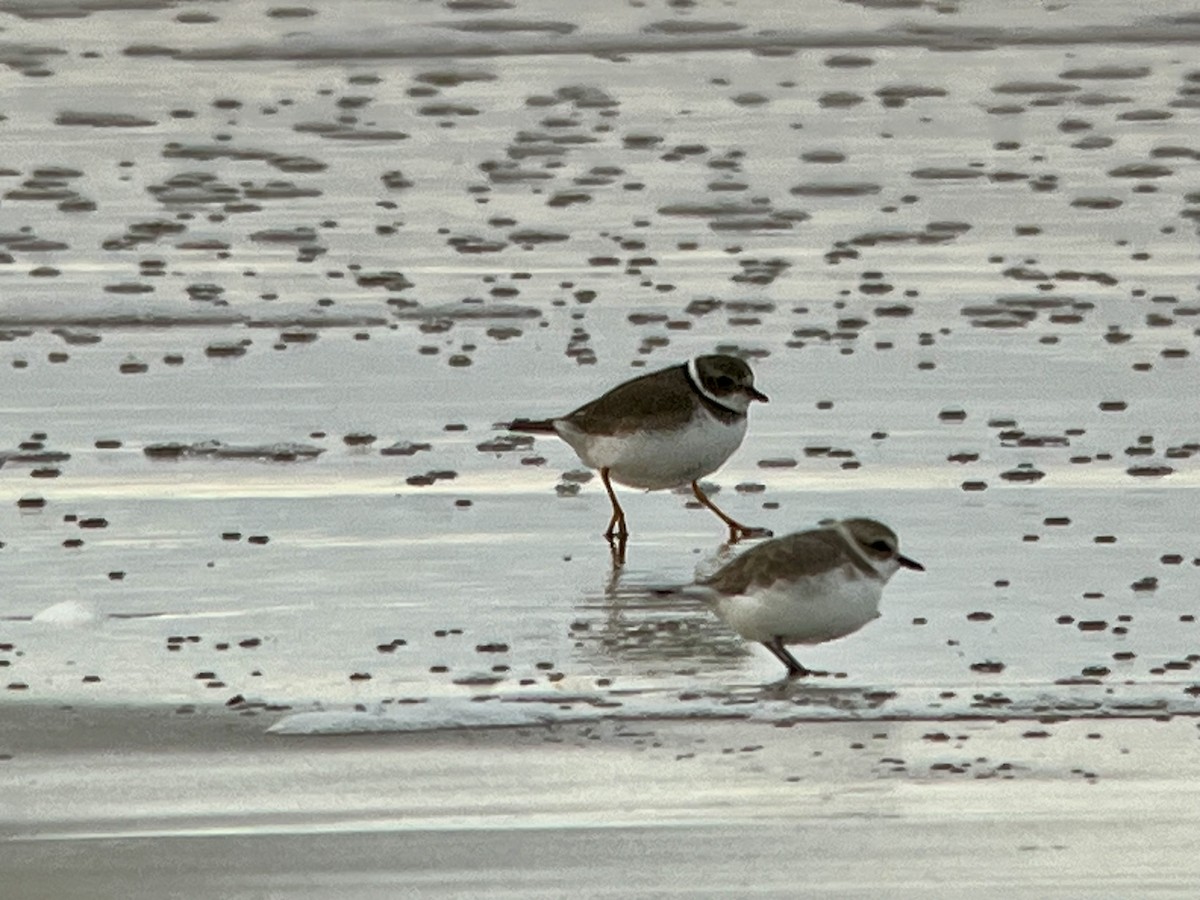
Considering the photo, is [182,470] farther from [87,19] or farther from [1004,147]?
[87,19]

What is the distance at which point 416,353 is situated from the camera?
11.9 meters

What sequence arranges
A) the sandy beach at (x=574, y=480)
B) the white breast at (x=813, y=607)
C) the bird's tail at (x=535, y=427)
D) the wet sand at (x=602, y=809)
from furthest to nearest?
the bird's tail at (x=535, y=427), the white breast at (x=813, y=607), the sandy beach at (x=574, y=480), the wet sand at (x=602, y=809)

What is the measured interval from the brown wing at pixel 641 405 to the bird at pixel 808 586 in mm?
1631

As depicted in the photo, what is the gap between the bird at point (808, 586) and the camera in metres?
7.56

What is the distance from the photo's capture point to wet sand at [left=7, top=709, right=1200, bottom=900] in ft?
19.1

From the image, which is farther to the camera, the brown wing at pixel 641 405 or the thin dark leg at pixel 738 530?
the brown wing at pixel 641 405

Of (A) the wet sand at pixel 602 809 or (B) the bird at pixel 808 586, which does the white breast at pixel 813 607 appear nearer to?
(B) the bird at pixel 808 586

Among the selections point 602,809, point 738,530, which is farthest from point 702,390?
point 602,809

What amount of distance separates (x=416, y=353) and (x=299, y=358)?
0.46m

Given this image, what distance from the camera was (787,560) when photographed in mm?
7691

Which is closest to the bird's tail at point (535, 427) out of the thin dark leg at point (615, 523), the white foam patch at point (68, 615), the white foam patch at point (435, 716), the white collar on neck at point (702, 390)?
the thin dark leg at point (615, 523)

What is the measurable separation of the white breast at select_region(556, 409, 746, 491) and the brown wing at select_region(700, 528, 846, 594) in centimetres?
156

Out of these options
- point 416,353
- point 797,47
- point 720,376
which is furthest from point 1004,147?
point 720,376

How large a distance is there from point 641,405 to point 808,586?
2.04m
